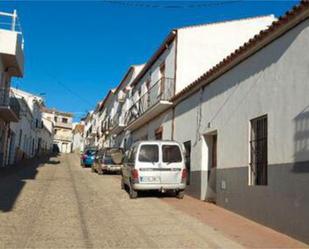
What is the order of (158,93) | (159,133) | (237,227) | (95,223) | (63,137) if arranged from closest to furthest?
1. (237,227)
2. (95,223)
3. (158,93)
4. (159,133)
5. (63,137)

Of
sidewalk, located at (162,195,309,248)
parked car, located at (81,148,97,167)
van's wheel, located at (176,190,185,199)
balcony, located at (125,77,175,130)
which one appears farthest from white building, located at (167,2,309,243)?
parked car, located at (81,148,97,167)

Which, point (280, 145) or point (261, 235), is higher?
point (280, 145)

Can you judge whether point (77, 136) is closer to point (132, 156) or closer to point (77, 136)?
point (77, 136)

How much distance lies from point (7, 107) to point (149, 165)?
12.6 m

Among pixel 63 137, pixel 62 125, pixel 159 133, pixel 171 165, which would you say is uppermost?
pixel 62 125

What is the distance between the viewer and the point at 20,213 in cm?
1116

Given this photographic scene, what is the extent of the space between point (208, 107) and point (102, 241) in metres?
7.29

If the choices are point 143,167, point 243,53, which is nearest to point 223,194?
point 143,167

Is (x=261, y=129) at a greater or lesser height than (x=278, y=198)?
greater

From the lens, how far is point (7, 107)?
78.9 feet

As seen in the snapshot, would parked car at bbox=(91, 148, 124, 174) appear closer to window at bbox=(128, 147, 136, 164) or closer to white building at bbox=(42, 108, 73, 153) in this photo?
window at bbox=(128, 147, 136, 164)

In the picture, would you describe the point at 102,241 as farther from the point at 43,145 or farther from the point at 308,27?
the point at 43,145

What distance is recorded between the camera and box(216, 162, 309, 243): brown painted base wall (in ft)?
27.8

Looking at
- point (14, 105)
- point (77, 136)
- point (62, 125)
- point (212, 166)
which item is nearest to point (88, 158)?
point (14, 105)
